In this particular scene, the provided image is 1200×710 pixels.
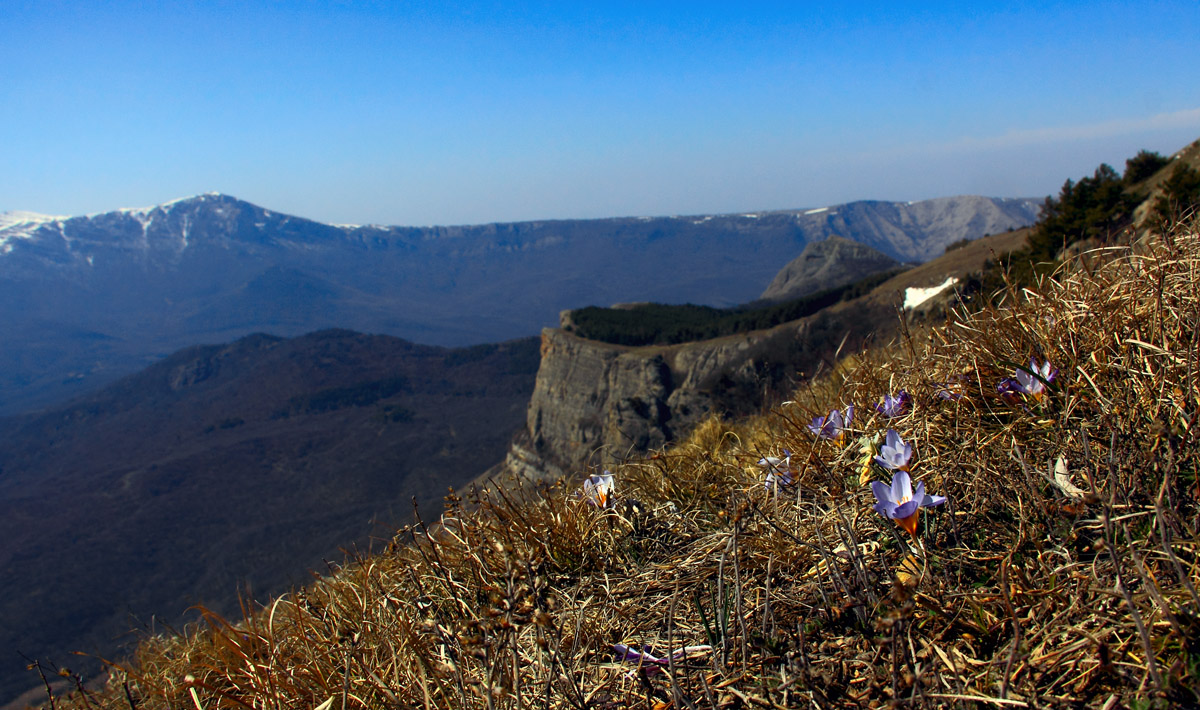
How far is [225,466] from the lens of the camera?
366ft

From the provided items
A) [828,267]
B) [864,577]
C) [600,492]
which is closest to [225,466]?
[828,267]

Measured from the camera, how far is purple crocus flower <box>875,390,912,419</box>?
2592mm

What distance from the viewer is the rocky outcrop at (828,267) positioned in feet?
304

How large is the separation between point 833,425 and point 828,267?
343 ft

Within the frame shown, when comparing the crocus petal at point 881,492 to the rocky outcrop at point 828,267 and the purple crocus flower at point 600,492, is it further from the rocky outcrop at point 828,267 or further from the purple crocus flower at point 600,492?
the rocky outcrop at point 828,267

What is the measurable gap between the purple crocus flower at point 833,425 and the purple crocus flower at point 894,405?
132mm

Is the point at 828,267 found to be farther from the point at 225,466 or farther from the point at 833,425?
the point at 225,466

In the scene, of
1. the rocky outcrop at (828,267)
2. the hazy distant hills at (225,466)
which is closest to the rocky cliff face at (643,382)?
the hazy distant hills at (225,466)

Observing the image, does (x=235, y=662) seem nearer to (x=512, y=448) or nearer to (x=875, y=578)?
(x=875, y=578)

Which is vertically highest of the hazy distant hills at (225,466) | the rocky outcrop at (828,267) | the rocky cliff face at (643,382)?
the rocky outcrop at (828,267)

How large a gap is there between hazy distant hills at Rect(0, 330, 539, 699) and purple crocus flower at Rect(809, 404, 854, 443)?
132 ft

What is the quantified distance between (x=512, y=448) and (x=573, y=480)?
58416 mm

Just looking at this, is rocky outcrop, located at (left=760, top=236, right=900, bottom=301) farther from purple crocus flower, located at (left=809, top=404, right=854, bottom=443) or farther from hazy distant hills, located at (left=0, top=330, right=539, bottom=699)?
purple crocus flower, located at (left=809, top=404, right=854, bottom=443)

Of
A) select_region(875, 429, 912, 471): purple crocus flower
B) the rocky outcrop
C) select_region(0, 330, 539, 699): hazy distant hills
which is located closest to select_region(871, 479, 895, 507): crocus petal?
select_region(875, 429, 912, 471): purple crocus flower
